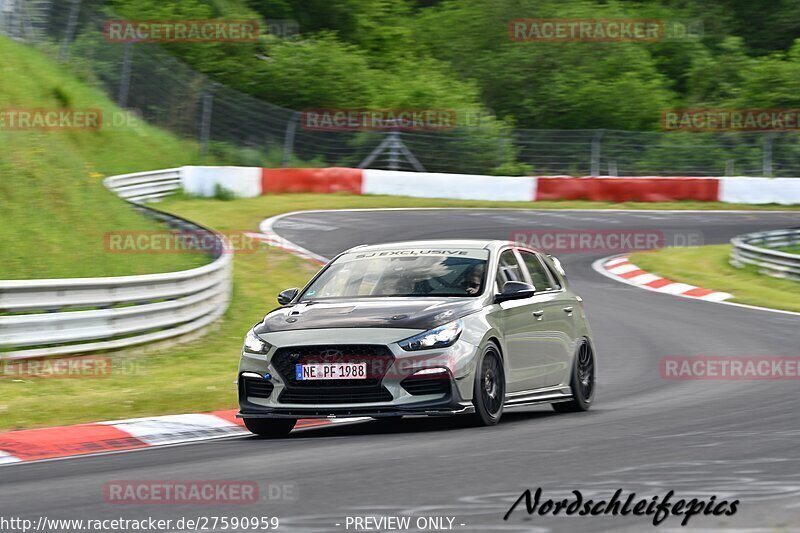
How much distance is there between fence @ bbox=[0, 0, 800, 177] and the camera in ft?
117

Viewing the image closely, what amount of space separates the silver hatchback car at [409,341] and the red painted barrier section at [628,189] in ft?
82.8

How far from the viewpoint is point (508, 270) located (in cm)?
1060

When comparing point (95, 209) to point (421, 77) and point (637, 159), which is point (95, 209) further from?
point (421, 77)

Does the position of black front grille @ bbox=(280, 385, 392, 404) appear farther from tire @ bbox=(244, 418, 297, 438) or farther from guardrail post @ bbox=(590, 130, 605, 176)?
guardrail post @ bbox=(590, 130, 605, 176)

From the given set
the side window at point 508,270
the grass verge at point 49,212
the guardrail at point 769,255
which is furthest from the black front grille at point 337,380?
the guardrail at point 769,255

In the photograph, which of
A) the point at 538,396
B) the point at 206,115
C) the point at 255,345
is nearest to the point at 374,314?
the point at 255,345

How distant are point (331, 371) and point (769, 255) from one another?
17020 mm

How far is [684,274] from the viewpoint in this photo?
24656 millimetres

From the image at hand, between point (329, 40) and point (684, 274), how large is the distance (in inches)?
984

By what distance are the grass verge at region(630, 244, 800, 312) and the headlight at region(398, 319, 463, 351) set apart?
42.0 feet

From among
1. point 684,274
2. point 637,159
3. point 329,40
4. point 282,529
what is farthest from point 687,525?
point 329,40

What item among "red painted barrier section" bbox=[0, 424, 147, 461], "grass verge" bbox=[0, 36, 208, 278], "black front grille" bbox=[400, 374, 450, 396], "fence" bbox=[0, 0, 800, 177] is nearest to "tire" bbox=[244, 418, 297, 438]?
"red painted barrier section" bbox=[0, 424, 147, 461]

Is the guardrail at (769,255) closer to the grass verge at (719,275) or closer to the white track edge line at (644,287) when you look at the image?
the grass verge at (719,275)

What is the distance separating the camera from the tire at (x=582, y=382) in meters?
11.2
